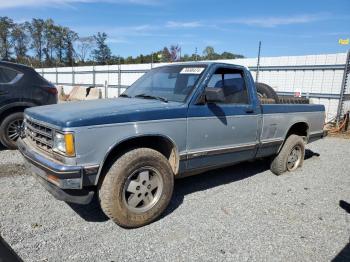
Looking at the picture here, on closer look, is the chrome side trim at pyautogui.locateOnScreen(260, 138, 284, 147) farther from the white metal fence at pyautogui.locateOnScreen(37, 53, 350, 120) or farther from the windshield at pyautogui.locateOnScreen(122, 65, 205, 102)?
the white metal fence at pyautogui.locateOnScreen(37, 53, 350, 120)

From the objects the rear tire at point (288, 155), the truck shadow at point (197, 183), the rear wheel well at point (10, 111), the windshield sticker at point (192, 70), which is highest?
the windshield sticker at point (192, 70)

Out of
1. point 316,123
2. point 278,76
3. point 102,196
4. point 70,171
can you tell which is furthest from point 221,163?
point 278,76

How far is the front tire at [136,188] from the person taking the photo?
3199 millimetres

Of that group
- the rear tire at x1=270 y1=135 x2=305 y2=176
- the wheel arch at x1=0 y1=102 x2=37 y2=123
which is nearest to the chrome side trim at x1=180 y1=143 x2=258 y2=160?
the rear tire at x1=270 y1=135 x2=305 y2=176

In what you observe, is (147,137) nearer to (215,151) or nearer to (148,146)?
(148,146)

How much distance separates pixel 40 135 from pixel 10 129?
345 centimetres

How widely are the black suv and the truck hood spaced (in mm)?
2795

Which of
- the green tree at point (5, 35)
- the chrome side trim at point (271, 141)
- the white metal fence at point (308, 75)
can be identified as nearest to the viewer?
the chrome side trim at point (271, 141)

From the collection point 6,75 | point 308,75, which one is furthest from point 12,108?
point 308,75

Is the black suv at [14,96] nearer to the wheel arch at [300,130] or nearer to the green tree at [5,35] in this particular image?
the wheel arch at [300,130]

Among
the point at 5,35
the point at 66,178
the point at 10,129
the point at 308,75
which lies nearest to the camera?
the point at 66,178

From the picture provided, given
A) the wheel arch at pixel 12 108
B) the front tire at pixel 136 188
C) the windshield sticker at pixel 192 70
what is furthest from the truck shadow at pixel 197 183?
the wheel arch at pixel 12 108

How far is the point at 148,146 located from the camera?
3.71 metres

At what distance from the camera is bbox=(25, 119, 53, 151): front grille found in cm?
322
